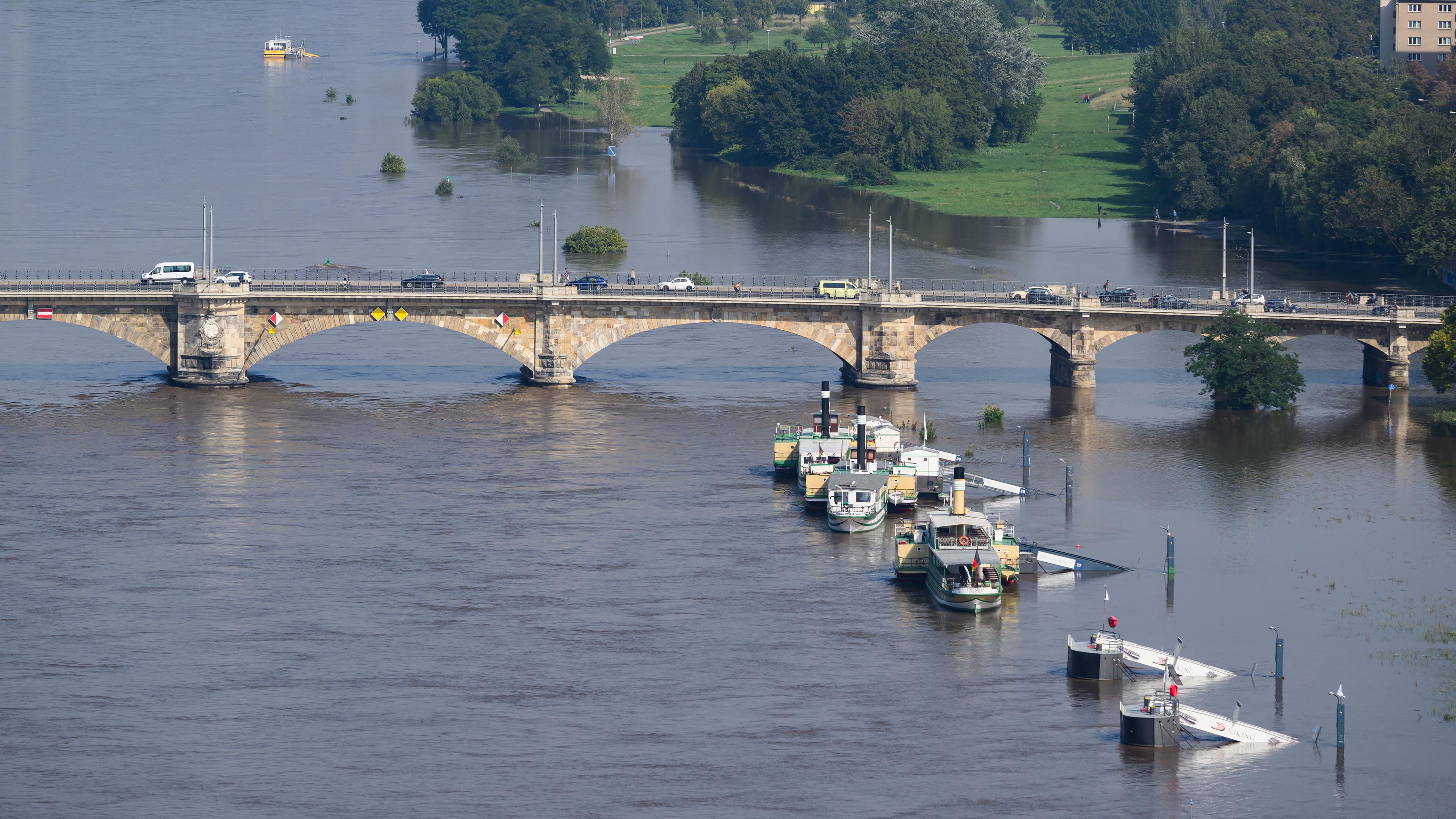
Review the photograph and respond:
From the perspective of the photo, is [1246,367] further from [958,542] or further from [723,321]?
[958,542]

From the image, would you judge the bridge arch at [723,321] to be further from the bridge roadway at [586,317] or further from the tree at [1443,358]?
the tree at [1443,358]

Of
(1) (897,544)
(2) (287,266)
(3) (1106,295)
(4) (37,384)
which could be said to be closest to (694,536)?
(1) (897,544)

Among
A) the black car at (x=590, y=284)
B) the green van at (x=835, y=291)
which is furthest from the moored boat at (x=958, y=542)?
the black car at (x=590, y=284)

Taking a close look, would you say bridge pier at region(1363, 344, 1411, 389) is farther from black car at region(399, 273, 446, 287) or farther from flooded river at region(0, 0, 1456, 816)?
black car at region(399, 273, 446, 287)

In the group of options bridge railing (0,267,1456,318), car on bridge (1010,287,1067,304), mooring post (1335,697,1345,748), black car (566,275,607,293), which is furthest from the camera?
black car (566,275,607,293)

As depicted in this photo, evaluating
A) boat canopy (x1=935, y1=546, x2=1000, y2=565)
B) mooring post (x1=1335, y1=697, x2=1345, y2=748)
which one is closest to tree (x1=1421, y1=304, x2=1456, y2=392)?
boat canopy (x1=935, y1=546, x2=1000, y2=565)

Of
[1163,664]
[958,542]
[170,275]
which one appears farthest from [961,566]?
[170,275]
